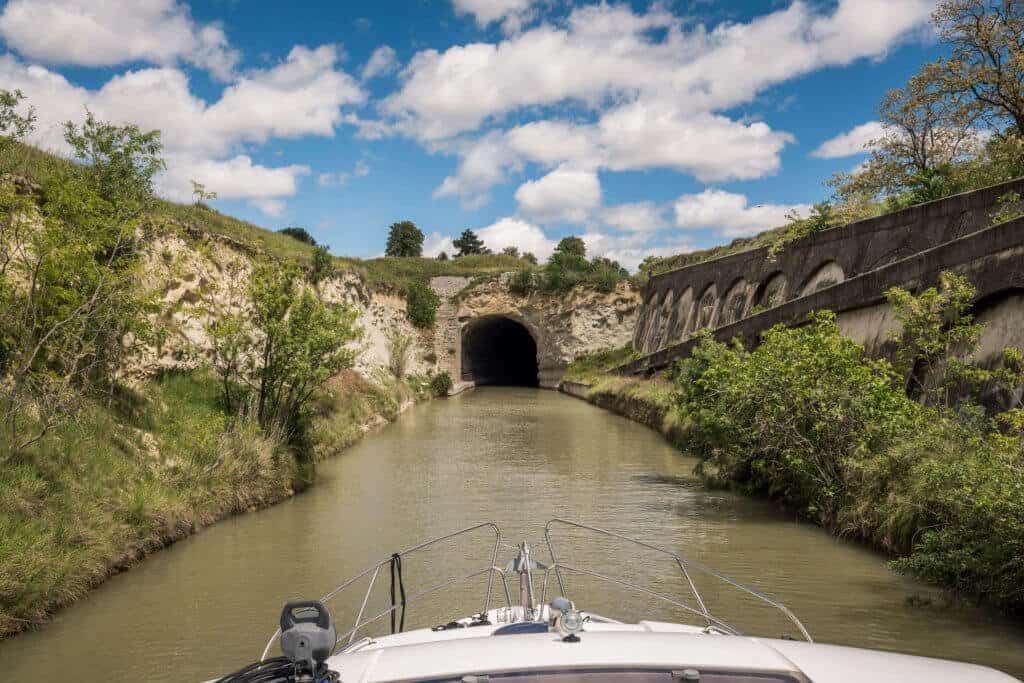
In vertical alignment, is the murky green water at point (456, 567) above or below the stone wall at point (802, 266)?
below

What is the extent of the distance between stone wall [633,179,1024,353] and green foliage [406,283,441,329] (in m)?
13.1

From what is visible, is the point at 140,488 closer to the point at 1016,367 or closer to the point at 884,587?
the point at 884,587

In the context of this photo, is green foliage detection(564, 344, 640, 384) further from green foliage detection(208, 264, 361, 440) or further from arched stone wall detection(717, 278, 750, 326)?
green foliage detection(208, 264, 361, 440)

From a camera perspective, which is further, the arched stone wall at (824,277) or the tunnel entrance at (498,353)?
the tunnel entrance at (498,353)

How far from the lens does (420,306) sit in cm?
4625

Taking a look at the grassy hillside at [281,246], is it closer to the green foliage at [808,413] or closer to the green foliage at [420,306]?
the green foliage at [420,306]

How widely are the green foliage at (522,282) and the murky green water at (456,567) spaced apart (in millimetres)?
30812

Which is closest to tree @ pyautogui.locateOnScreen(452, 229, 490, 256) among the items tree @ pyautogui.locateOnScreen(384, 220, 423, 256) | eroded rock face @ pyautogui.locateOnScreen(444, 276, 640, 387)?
tree @ pyautogui.locateOnScreen(384, 220, 423, 256)

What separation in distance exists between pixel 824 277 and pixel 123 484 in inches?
824

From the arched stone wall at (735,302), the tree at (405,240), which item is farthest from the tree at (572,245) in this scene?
the arched stone wall at (735,302)

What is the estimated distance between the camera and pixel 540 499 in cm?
1475

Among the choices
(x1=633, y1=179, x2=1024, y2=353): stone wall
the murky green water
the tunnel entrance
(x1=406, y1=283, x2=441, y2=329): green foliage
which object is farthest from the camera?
the tunnel entrance

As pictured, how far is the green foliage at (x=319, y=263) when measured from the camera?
101ft

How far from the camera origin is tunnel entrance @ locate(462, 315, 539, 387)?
52000mm
